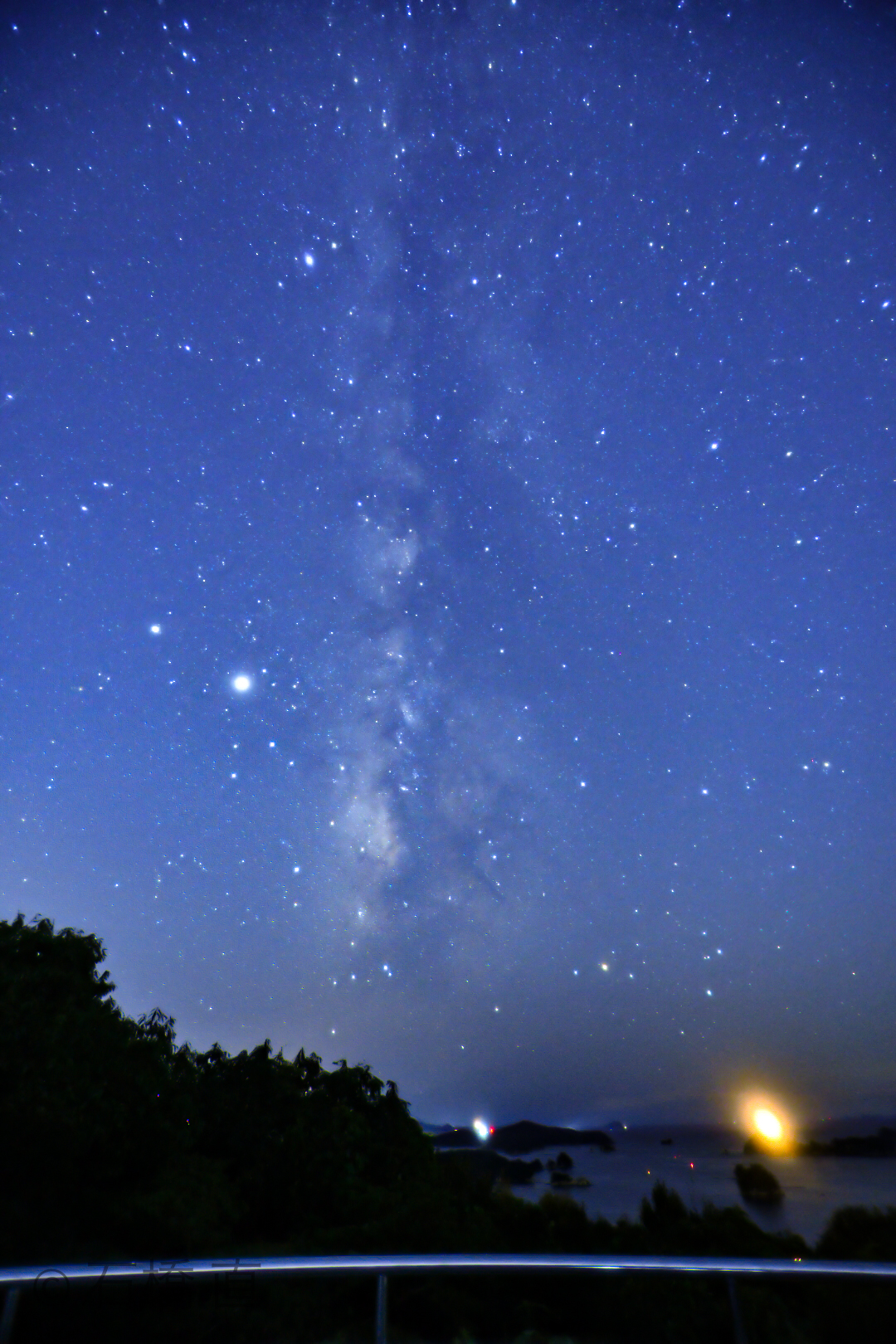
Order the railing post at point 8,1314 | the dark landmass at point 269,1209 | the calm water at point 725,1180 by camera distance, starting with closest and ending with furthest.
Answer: the railing post at point 8,1314 → the dark landmass at point 269,1209 → the calm water at point 725,1180

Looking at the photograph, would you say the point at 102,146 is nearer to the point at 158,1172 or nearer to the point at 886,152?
the point at 886,152

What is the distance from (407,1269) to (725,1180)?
84.0 m

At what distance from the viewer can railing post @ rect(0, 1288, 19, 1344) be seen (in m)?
1.76

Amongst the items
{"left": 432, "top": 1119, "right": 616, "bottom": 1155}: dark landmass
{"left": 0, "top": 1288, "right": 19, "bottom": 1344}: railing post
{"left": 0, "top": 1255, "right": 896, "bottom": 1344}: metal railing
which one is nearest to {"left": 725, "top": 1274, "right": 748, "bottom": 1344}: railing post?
{"left": 0, "top": 1255, "right": 896, "bottom": 1344}: metal railing

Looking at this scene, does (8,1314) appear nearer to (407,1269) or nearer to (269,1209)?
(407,1269)

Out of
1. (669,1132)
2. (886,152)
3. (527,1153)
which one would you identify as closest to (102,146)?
(886,152)

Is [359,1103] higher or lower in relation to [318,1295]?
higher

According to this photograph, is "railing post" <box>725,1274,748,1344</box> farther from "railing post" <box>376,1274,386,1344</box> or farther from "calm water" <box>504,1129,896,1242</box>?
"calm water" <box>504,1129,896,1242</box>

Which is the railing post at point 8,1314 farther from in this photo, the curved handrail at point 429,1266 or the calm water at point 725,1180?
the calm water at point 725,1180

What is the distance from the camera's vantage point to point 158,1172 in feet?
27.6

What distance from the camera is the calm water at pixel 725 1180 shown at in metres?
35.0

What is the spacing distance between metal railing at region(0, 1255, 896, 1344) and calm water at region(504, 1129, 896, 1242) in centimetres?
970

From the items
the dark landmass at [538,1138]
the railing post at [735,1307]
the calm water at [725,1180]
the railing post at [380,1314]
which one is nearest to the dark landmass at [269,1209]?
the railing post at [735,1307]

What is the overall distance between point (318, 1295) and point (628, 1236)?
7892 millimetres
